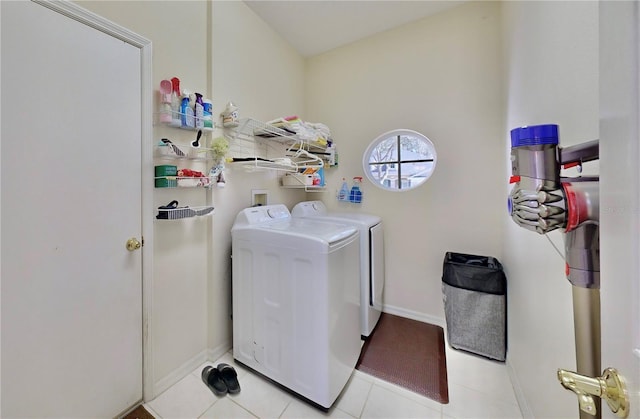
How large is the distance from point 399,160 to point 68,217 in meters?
2.58

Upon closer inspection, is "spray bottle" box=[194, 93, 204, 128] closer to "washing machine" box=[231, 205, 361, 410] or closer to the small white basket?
"washing machine" box=[231, 205, 361, 410]

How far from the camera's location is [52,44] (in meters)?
1.07

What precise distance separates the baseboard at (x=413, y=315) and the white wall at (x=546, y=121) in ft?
2.17

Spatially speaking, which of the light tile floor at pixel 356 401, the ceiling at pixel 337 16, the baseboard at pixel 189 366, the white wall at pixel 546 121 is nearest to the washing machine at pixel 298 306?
the light tile floor at pixel 356 401

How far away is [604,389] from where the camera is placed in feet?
1.19

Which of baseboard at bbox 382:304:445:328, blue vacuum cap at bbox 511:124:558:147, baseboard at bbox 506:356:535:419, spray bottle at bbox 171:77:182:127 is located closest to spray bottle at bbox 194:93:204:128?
spray bottle at bbox 171:77:182:127

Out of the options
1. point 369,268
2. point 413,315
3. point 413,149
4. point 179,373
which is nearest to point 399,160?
point 413,149

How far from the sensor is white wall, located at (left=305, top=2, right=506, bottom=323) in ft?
6.72

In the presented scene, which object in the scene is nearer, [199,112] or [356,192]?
[199,112]

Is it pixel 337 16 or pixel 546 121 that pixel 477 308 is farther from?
pixel 337 16

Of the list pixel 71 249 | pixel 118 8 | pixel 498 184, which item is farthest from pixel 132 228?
pixel 498 184

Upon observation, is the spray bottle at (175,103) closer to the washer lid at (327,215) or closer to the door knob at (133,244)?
the door knob at (133,244)

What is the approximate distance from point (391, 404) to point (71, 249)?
1.94m

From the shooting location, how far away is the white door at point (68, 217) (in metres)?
0.99
